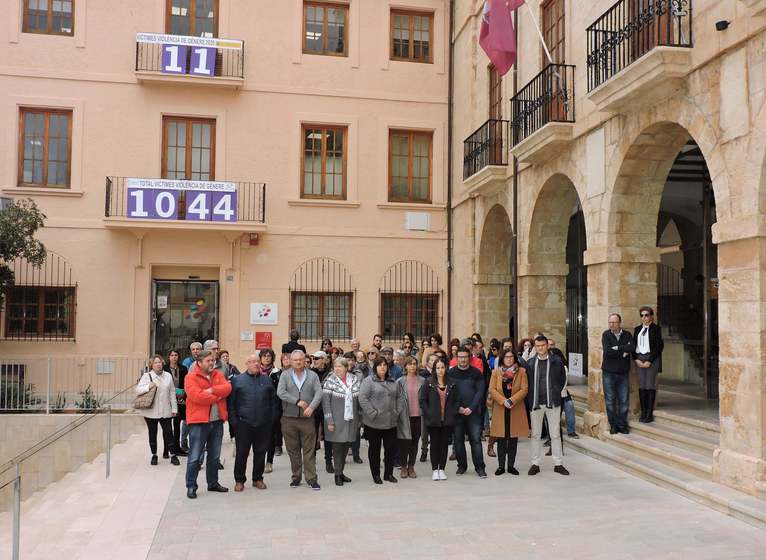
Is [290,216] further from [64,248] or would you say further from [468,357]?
[468,357]

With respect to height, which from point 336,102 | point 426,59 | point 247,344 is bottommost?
point 247,344

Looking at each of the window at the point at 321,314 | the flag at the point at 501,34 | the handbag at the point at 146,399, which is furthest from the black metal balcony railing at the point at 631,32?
the window at the point at 321,314

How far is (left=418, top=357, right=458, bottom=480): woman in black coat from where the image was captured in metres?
8.58

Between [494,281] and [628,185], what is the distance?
5968 mm

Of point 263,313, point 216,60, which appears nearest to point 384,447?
point 263,313

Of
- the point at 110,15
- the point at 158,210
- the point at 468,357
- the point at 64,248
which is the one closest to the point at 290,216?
the point at 158,210

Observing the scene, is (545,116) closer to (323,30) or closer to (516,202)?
(516,202)

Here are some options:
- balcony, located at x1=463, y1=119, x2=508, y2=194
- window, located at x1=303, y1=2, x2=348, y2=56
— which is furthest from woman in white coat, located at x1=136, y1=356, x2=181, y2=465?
window, located at x1=303, y1=2, x2=348, y2=56

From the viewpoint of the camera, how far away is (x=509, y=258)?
15.5m

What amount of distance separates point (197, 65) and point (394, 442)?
10773 millimetres

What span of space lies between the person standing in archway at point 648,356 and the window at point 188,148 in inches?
414

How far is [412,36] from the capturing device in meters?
17.5

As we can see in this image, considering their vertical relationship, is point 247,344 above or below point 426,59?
below

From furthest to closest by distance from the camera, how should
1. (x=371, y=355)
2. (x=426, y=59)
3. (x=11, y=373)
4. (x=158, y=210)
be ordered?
(x=426, y=59) < (x=158, y=210) < (x=11, y=373) < (x=371, y=355)
